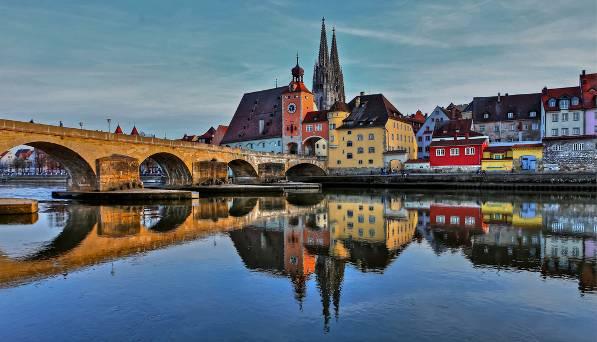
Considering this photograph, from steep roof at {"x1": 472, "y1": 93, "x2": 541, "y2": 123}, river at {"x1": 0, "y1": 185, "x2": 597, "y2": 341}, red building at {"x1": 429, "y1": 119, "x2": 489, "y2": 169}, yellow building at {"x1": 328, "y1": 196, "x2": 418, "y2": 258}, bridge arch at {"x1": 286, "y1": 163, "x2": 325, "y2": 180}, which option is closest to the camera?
river at {"x1": 0, "y1": 185, "x2": 597, "y2": 341}

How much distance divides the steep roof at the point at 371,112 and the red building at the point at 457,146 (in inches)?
309

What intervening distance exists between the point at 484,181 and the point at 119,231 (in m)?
42.6

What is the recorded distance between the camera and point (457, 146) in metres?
58.8

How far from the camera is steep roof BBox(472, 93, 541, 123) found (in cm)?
6519

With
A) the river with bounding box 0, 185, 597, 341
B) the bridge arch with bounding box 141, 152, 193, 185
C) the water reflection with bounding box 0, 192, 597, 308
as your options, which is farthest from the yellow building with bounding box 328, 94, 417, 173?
the river with bounding box 0, 185, 597, 341

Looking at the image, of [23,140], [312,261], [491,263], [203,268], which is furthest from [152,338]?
[23,140]

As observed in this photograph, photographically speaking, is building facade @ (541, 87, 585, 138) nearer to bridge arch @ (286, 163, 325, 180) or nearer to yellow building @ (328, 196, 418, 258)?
bridge arch @ (286, 163, 325, 180)

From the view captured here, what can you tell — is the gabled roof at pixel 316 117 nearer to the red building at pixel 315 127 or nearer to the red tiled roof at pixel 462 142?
the red building at pixel 315 127

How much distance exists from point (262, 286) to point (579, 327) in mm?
6108

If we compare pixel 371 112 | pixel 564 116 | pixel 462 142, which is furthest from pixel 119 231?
pixel 564 116

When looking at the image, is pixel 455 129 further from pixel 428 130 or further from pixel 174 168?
pixel 174 168

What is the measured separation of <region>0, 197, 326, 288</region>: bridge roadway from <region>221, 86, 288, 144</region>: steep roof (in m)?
49.5

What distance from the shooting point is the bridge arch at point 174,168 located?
46.3 metres

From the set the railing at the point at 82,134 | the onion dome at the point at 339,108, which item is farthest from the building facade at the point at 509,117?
the railing at the point at 82,134
